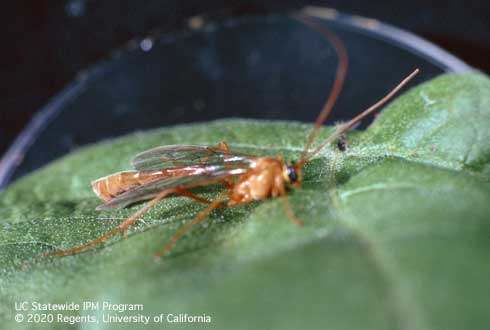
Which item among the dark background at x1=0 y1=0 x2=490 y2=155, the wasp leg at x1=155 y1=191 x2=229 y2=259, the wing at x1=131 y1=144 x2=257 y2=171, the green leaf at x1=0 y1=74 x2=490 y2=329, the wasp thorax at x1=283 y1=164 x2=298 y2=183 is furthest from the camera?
the dark background at x1=0 y1=0 x2=490 y2=155

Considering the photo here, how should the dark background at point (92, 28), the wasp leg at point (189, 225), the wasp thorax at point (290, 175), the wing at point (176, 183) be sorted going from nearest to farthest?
the wasp leg at point (189, 225) → the wasp thorax at point (290, 175) → the wing at point (176, 183) → the dark background at point (92, 28)

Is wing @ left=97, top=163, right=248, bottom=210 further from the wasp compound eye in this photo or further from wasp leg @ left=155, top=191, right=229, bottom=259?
the wasp compound eye

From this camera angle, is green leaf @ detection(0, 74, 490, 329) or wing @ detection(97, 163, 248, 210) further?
wing @ detection(97, 163, 248, 210)

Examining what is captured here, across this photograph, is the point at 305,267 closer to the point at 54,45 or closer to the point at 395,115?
the point at 395,115

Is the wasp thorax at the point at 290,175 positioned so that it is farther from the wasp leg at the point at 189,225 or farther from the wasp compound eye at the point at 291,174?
the wasp leg at the point at 189,225

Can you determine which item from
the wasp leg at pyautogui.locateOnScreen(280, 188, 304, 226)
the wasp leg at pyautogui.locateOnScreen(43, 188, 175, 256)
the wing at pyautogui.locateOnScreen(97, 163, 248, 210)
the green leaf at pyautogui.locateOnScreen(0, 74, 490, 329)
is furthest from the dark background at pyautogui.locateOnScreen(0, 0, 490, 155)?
the wasp leg at pyautogui.locateOnScreen(280, 188, 304, 226)

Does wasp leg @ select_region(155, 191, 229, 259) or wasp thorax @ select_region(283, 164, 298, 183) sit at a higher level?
wasp thorax @ select_region(283, 164, 298, 183)

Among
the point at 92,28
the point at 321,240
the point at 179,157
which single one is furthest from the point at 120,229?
the point at 92,28

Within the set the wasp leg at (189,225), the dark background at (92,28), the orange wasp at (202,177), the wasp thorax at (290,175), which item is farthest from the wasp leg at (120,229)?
the dark background at (92,28)
